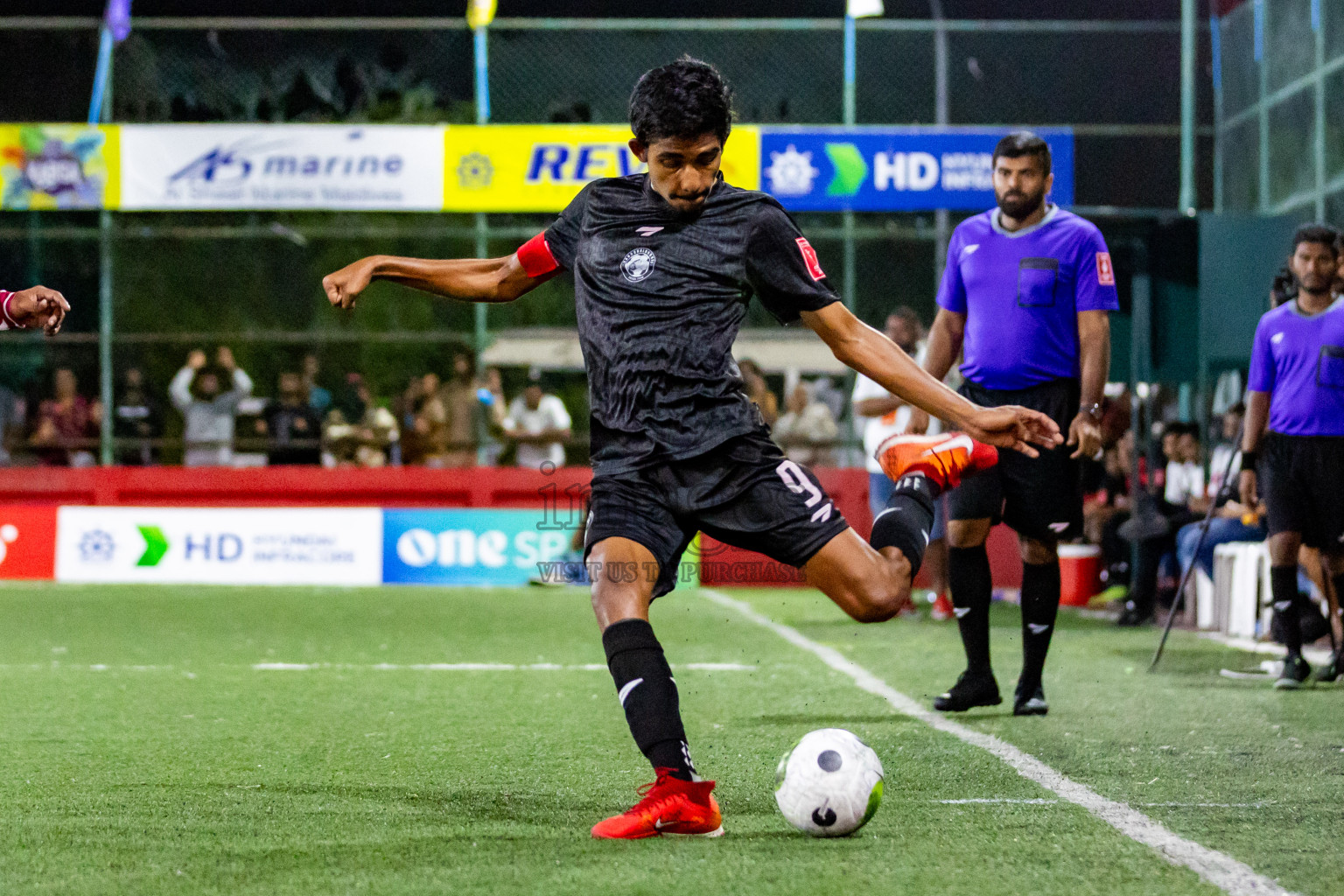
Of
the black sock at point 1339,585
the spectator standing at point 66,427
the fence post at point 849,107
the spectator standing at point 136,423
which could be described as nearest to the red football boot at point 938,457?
the black sock at point 1339,585

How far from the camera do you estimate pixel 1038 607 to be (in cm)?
649

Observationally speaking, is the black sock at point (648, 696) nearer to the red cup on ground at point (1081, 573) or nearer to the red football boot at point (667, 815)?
the red football boot at point (667, 815)

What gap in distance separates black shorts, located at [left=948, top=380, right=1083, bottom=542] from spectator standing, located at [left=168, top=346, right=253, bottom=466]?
12.0 metres

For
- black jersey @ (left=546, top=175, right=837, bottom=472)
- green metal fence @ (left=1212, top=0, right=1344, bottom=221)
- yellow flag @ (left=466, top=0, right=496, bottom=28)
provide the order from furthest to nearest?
yellow flag @ (left=466, top=0, right=496, bottom=28), green metal fence @ (left=1212, top=0, right=1344, bottom=221), black jersey @ (left=546, top=175, right=837, bottom=472)

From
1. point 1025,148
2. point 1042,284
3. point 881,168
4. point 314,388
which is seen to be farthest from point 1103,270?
point 314,388

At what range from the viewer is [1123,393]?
14.5 meters

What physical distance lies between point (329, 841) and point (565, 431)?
43.8 feet

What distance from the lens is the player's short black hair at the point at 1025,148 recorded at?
6.25 metres

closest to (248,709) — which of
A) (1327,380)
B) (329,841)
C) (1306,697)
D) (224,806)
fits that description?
(224,806)

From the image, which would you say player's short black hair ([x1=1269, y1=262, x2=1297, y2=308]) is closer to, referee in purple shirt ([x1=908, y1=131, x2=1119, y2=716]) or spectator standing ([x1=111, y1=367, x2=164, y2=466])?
referee in purple shirt ([x1=908, y1=131, x2=1119, y2=716])

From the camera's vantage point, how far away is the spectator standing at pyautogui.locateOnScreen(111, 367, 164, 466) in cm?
1706

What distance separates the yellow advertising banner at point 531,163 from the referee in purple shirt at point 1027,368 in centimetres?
968

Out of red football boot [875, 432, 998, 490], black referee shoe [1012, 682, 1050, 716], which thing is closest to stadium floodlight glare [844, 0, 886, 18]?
black referee shoe [1012, 682, 1050, 716]

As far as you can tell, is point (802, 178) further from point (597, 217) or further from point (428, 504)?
point (597, 217)
